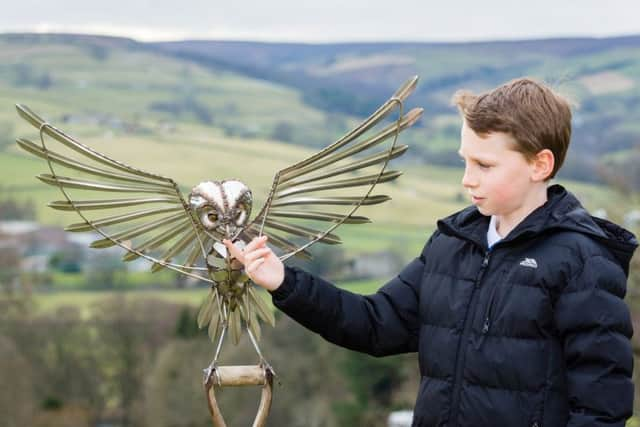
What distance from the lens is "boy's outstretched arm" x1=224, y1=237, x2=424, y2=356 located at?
3652 millimetres

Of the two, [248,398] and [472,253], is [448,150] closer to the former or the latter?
[248,398]

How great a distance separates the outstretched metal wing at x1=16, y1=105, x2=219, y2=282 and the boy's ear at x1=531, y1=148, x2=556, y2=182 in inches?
42.6

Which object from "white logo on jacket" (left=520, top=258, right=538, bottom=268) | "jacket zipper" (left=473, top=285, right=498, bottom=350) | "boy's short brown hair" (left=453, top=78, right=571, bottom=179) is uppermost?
"boy's short brown hair" (left=453, top=78, right=571, bottom=179)

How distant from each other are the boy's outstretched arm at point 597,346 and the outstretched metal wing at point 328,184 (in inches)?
30.2

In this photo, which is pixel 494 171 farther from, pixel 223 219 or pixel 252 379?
pixel 252 379

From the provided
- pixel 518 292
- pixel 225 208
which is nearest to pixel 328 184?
pixel 225 208

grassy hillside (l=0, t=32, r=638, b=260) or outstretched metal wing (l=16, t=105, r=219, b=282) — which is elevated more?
grassy hillside (l=0, t=32, r=638, b=260)

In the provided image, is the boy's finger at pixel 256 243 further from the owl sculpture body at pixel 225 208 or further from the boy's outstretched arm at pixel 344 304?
the owl sculpture body at pixel 225 208

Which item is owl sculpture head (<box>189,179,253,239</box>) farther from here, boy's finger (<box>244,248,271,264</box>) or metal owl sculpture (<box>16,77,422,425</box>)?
boy's finger (<box>244,248,271,264</box>)

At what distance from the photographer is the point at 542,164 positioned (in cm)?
359

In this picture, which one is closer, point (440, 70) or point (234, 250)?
point (234, 250)

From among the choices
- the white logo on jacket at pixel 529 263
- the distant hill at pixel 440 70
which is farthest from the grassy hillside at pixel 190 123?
the white logo on jacket at pixel 529 263

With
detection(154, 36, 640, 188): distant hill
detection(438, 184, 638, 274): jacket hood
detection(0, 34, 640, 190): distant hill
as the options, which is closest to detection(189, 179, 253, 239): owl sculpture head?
detection(438, 184, 638, 274): jacket hood

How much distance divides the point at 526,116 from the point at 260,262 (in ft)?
3.08
